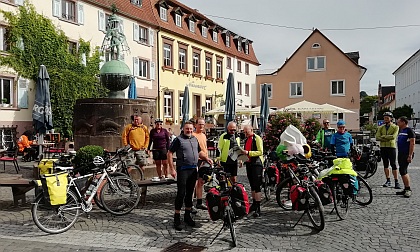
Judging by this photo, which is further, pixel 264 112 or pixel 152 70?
pixel 152 70

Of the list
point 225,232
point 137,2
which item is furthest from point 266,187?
point 137,2

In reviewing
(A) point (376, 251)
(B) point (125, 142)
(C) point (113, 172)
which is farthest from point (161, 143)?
(A) point (376, 251)

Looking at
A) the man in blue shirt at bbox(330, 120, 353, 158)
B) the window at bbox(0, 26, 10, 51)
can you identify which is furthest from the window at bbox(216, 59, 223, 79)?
the man in blue shirt at bbox(330, 120, 353, 158)

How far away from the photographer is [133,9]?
100 feet

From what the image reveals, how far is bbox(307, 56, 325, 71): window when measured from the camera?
146 feet

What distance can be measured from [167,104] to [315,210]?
27900 mm

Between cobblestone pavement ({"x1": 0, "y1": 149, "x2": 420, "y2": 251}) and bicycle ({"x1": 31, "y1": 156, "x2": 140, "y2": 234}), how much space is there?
0.56 ft

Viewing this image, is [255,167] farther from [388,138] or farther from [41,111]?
[41,111]

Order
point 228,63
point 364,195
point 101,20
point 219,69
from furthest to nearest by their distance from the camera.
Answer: point 228,63 → point 219,69 → point 101,20 → point 364,195

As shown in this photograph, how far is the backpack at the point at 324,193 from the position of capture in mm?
6882

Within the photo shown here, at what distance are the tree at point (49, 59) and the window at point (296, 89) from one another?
25.9m

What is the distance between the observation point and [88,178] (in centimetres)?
726

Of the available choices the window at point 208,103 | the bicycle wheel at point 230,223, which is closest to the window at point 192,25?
the window at point 208,103

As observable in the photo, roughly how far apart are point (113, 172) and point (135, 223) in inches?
45.7
